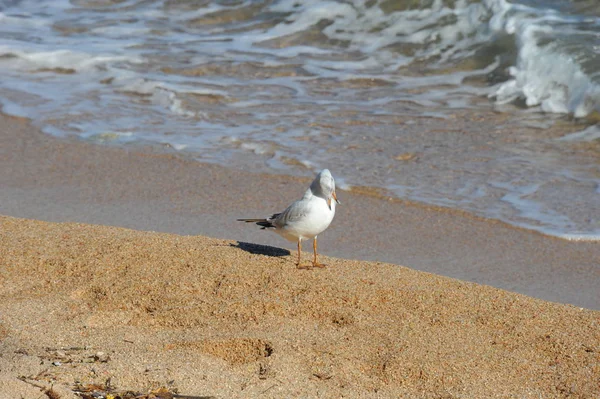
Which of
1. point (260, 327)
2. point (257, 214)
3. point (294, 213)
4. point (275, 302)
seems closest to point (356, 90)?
point (257, 214)

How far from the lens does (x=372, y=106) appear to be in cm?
835

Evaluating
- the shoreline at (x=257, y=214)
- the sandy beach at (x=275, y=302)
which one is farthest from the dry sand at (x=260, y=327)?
the shoreline at (x=257, y=214)

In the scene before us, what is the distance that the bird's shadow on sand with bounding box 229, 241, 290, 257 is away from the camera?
4.52m

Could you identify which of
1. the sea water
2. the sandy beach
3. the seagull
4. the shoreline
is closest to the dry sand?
the sandy beach

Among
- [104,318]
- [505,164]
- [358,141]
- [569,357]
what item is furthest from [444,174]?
[104,318]

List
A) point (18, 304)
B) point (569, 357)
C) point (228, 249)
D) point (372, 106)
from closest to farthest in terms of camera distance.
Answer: point (569, 357), point (18, 304), point (228, 249), point (372, 106)

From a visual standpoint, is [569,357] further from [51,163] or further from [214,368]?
[51,163]

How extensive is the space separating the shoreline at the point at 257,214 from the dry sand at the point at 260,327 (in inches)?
22.1

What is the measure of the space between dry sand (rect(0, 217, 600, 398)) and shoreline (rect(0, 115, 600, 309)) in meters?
0.56

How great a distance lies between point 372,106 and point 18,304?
17.2 feet

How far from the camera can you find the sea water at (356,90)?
6.39m

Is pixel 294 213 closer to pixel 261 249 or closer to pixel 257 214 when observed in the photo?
pixel 261 249

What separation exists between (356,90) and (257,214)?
3.83 m

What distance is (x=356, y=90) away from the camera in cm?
902
